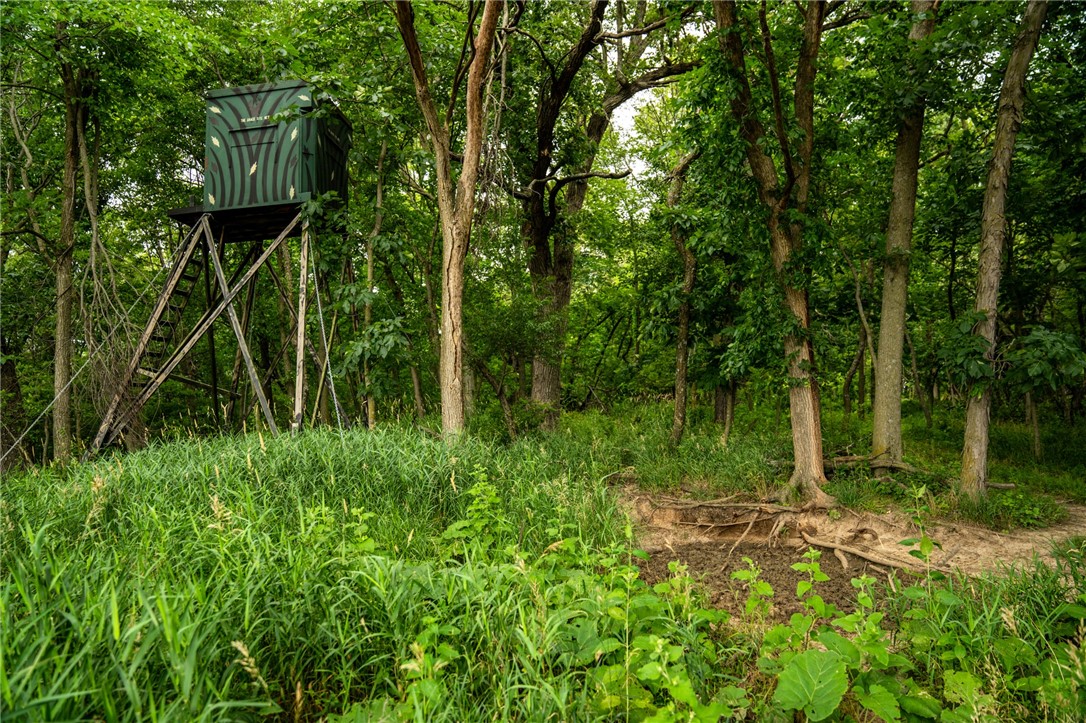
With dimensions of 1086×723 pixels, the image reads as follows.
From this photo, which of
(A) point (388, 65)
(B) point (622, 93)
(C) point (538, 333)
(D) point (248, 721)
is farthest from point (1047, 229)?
(D) point (248, 721)

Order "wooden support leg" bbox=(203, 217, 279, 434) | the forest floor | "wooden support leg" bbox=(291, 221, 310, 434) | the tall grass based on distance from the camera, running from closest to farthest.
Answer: the tall grass, the forest floor, "wooden support leg" bbox=(203, 217, 279, 434), "wooden support leg" bbox=(291, 221, 310, 434)

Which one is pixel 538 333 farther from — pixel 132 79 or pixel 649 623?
pixel 132 79

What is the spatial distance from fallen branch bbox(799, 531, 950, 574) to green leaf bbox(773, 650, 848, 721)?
9.38ft

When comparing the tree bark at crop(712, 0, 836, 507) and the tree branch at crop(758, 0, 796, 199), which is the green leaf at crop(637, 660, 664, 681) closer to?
the tree bark at crop(712, 0, 836, 507)

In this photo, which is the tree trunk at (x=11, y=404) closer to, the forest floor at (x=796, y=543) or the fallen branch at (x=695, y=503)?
the forest floor at (x=796, y=543)

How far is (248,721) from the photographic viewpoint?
191 centimetres

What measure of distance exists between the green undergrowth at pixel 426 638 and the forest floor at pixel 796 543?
2.18 feet

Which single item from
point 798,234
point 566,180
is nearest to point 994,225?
point 798,234

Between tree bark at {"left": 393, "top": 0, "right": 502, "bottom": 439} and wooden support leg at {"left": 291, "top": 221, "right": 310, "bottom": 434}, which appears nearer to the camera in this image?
tree bark at {"left": 393, "top": 0, "right": 502, "bottom": 439}

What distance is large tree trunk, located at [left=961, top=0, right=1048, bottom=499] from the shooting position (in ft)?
18.4

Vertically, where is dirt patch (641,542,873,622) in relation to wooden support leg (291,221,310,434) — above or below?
below

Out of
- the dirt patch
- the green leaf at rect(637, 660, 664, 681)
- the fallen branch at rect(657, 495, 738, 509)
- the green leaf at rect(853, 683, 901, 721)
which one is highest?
the green leaf at rect(637, 660, 664, 681)

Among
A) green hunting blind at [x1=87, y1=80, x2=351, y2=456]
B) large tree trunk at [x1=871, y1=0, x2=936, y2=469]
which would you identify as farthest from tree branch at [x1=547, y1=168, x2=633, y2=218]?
large tree trunk at [x1=871, y1=0, x2=936, y2=469]

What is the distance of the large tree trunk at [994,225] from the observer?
5.61 meters
